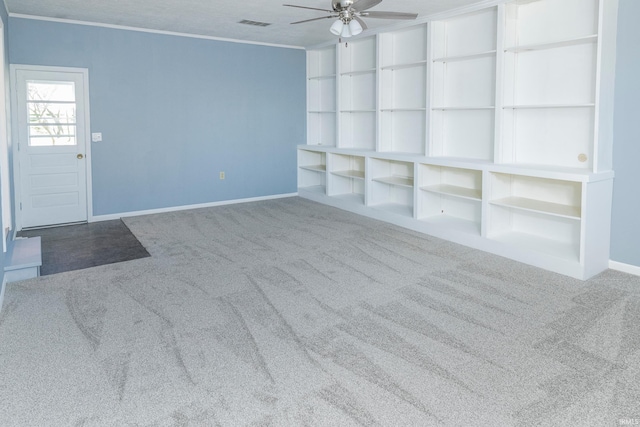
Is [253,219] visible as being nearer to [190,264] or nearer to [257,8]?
[190,264]

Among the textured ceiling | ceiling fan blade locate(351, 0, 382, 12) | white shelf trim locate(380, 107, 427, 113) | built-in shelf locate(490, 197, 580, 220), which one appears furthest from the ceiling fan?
built-in shelf locate(490, 197, 580, 220)

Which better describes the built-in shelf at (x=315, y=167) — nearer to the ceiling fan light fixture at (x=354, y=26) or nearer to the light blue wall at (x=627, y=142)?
the ceiling fan light fixture at (x=354, y=26)

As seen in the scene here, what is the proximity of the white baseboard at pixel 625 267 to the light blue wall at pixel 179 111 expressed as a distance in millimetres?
5360

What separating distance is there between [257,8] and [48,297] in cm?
379

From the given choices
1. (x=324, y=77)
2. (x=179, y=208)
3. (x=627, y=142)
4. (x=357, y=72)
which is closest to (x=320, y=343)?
(x=627, y=142)

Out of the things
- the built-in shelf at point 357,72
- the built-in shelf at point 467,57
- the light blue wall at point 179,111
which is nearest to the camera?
the built-in shelf at point 467,57

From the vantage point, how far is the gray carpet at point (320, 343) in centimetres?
229

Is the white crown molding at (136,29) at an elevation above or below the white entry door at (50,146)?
above

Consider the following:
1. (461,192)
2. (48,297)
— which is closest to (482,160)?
(461,192)

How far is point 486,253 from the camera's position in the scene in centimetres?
496

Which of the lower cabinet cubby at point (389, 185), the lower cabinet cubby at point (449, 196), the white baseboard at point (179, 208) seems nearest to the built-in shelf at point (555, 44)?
the lower cabinet cubby at point (449, 196)

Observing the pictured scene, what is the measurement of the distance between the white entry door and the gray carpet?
7.86 ft

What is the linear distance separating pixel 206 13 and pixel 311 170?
3.46 m

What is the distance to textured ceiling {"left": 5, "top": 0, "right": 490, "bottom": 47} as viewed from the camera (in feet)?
17.1
